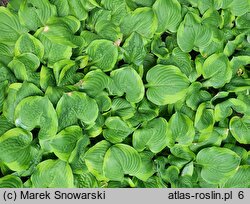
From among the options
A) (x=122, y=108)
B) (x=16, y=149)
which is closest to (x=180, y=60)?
(x=122, y=108)

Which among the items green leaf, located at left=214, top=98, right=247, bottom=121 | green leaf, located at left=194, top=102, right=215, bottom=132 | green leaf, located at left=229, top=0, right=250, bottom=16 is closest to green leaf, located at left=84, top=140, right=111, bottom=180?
green leaf, located at left=194, top=102, right=215, bottom=132

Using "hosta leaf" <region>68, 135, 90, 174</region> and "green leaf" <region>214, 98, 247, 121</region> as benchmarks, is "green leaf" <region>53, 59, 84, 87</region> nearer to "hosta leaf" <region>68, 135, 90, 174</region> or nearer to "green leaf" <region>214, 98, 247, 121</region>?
"hosta leaf" <region>68, 135, 90, 174</region>

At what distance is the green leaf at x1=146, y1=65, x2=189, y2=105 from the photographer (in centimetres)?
167

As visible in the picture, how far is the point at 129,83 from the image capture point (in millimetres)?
1660

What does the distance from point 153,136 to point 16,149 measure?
58 centimetres

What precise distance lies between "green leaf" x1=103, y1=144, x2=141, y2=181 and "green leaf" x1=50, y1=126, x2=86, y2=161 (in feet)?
0.48

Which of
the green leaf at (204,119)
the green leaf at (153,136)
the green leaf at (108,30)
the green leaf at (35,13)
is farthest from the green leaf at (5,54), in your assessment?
the green leaf at (204,119)

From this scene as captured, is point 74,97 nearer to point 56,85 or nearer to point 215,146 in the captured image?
point 56,85

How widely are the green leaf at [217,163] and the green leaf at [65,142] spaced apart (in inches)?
22.6

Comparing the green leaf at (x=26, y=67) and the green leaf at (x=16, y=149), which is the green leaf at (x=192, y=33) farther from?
the green leaf at (x=16, y=149)
